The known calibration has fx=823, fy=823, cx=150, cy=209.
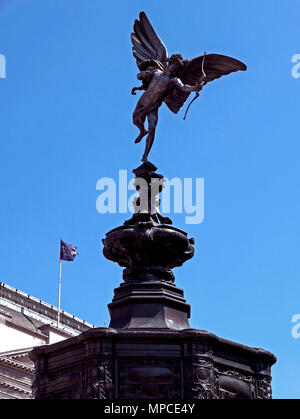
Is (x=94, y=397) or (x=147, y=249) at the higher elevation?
(x=147, y=249)

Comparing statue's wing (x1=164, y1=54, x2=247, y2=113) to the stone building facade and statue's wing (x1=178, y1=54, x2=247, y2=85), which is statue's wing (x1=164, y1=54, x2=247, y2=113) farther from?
the stone building facade

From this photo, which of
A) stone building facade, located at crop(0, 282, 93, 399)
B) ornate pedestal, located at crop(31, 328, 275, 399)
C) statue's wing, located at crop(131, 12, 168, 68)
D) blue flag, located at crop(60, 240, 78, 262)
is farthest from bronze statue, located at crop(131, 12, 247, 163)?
blue flag, located at crop(60, 240, 78, 262)

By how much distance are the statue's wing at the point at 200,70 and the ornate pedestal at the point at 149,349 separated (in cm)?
153

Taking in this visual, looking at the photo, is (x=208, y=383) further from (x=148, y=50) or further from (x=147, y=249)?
(x=148, y=50)

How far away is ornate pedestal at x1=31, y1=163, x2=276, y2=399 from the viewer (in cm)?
912

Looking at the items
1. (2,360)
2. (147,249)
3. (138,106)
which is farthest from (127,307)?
(2,360)

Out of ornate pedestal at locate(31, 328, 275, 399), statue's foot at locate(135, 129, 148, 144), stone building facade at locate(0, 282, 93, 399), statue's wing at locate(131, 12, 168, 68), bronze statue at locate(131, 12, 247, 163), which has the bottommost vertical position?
ornate pedestal at locate(31, 328, 275, 399)

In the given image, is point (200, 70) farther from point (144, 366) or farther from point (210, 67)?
point (144, 366)

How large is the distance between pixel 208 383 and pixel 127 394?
0.92m

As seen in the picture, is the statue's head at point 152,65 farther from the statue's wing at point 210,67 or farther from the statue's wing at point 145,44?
the statue's wing at point 210,67

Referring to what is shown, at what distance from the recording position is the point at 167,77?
38.5 ft

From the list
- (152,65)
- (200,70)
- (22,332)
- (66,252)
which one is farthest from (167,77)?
(22,332)

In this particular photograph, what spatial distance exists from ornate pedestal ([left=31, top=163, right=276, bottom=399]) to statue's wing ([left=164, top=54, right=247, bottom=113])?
153cm
